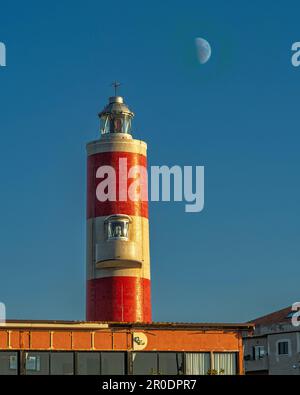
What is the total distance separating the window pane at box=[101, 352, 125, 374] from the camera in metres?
58.9

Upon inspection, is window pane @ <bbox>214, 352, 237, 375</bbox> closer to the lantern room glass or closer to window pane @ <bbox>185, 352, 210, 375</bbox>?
window pane @ <bbox>185, 352, 210, 375</bbox>

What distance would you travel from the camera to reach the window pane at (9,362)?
56750 mm

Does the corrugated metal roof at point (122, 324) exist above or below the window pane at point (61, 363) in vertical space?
above

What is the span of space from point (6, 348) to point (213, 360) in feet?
45.0

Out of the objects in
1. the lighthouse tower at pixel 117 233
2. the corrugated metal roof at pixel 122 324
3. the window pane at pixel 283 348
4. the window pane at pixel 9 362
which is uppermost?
the lighthouse tower at pixel 117 233

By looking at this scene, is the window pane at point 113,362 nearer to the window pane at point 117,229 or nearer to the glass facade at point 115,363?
the glass facade at point 115,363

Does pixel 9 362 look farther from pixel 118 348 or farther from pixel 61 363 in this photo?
pixel 118 348

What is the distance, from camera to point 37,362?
57844mm

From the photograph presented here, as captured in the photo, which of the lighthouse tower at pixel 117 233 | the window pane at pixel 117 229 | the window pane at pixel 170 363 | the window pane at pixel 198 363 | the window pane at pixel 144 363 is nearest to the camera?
the window pane at pixel 144 363

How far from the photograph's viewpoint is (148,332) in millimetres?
60438

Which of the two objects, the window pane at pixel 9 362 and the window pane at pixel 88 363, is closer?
the window pane at pixel 9 362

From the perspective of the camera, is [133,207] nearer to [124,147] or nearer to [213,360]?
[124,147]

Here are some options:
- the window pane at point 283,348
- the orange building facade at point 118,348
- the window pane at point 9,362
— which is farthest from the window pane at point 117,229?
the window pane at point 9,362
